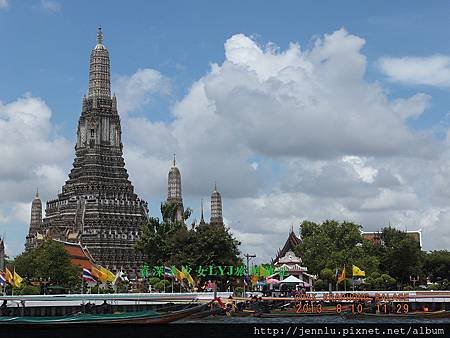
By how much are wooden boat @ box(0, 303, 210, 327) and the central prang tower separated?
84.2m

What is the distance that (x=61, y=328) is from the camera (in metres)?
56.7

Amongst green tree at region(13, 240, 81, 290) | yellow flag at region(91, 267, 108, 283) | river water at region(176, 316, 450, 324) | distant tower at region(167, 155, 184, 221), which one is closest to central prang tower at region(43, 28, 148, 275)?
distant tower at region(167, 155, 184, 221)

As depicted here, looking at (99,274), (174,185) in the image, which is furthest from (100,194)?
(99,274)

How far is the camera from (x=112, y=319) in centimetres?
5566

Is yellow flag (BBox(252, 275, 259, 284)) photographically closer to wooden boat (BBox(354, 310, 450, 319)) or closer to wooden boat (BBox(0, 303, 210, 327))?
wooden boat (BBox(354, 310, 450, 319))

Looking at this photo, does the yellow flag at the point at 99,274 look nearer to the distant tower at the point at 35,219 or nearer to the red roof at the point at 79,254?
the red roof at the point at 79,254

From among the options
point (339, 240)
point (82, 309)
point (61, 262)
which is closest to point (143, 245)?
point (61, 262)

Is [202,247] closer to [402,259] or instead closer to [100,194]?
Result: [402,259]

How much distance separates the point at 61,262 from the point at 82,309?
1686 inches

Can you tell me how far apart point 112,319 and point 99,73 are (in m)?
103

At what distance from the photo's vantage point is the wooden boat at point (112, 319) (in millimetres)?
54031

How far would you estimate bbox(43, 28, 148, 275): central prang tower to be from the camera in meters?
142

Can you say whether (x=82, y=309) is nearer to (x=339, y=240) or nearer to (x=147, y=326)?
(x=147, y=326)

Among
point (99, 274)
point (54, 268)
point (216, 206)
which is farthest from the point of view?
point (216, 206)
